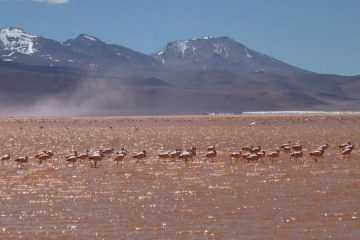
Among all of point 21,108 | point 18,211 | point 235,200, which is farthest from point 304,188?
point 21,108

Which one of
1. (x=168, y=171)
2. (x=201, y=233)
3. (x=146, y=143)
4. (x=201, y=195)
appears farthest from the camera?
(x=146, y=143)

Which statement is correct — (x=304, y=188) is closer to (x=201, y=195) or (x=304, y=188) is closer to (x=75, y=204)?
(x=201, y=195)

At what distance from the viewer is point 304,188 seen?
14781 millimetres

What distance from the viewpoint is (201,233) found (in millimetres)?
10680

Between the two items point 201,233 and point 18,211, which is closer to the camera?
point 201,233

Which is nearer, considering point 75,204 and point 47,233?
point 47,233

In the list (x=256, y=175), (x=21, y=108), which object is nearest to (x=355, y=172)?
(x=256, y=175)

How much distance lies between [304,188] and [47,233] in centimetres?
579

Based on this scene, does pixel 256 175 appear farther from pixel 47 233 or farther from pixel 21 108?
pixel 21 108

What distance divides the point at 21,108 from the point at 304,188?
131550 millimetres

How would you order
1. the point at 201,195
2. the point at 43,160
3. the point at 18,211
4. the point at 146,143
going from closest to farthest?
the point at 18,211 < the point at 201,195 < the point at 43,160 < the point at 146,143

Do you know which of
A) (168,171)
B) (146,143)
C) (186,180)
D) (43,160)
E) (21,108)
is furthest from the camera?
(21,108)

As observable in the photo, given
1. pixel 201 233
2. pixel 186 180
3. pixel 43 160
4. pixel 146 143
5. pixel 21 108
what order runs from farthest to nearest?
pixel 21 108, pixel 146 143, pixel 43 160, pixel 186 180, pixel 201 233

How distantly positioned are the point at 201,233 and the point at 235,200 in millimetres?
2844
